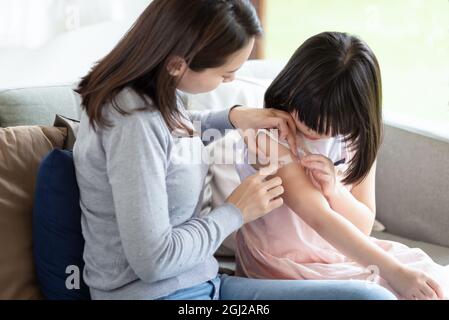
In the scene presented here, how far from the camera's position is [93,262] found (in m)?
1.17

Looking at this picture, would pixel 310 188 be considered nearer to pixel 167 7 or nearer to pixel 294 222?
pixel 294 222

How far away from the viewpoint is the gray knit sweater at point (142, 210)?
104 cm

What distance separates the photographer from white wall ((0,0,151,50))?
73.0 inches

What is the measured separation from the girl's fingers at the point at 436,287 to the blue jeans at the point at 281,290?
0.35 feet

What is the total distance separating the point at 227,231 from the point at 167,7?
400mm

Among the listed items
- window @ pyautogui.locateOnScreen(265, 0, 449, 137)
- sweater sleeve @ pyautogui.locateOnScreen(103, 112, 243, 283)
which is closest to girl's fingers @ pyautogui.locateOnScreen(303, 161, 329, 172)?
sweater sleeve @ pyautogui.locateOnScreen(103, 112, 243, 283)

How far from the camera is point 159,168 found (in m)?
1.06

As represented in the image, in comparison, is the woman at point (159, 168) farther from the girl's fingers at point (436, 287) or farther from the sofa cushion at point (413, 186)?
the sofa cushion at point (413, 186)

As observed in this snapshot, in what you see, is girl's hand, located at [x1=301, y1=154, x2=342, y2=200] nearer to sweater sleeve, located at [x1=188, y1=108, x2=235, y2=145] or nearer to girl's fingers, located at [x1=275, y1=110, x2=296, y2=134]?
girl's fingers, located at [x1=275, y1=110, x2=296, y2=134]

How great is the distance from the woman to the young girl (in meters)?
0.11

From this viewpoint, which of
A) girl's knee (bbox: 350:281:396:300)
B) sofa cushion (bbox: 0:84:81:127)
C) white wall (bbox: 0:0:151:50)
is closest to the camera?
girl's knee (bbox: 350:281:396:300)

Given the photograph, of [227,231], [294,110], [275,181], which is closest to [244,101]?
[294,110]

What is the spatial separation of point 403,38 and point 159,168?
1335 mm

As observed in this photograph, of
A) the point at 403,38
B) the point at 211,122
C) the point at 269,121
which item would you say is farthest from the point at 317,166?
the point at 403,38
